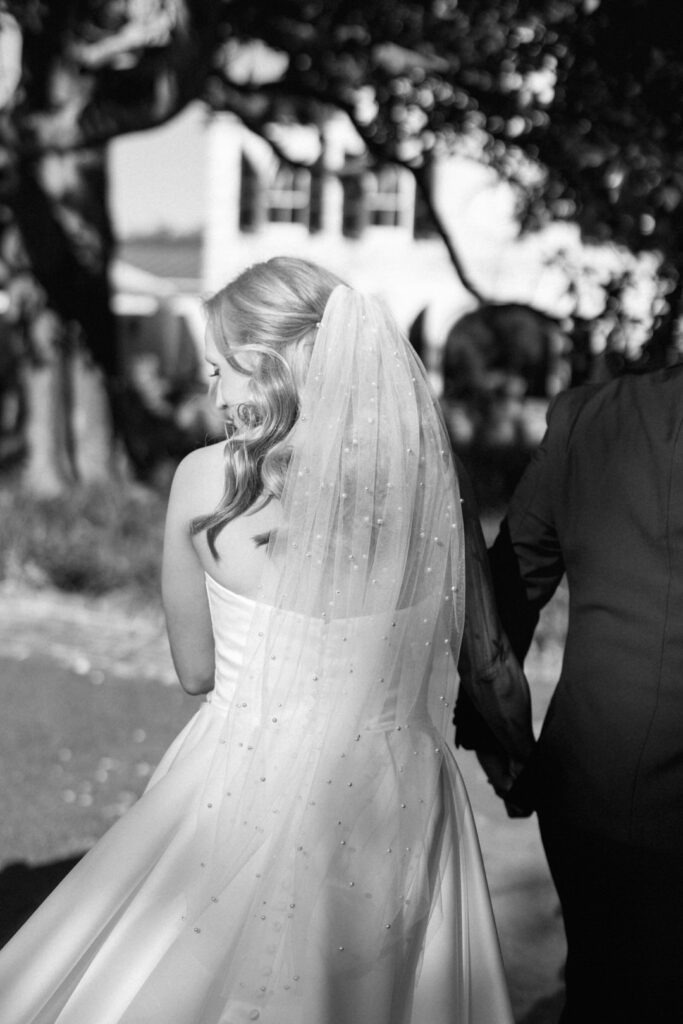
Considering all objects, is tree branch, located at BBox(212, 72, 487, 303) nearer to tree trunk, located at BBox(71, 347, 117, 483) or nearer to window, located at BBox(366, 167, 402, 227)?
tree trunk, located at BBox(71, 347, 117, 483)

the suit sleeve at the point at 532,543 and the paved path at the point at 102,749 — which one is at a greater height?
the suit sleeve at the point at 532,543

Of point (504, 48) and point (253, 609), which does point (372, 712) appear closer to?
point (253, 609)

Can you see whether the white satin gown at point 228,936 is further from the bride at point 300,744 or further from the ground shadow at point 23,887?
the ground shadow at point 23,887

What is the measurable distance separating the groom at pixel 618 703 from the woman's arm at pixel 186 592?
740 mm

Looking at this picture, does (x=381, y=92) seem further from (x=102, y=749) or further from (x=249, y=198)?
(x=249, y=198)

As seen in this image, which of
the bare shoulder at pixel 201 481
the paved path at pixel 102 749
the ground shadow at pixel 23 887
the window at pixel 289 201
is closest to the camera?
the bare shoulder at pixel 201 481

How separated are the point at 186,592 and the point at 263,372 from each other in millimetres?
519

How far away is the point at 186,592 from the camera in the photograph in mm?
2588

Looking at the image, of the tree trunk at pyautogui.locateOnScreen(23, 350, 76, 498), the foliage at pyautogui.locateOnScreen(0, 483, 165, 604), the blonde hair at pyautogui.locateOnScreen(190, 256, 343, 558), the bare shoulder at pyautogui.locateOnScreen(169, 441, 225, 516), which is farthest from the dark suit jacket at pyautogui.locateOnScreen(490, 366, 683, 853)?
the tree trunk at pyautogui.locateOnScreen(23, 350, 76, 498)

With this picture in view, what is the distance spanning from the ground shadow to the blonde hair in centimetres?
229

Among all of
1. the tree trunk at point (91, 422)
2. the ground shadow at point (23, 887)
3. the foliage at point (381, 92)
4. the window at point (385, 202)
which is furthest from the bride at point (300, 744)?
the window at point (385, 202)

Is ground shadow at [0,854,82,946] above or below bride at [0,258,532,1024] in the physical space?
below

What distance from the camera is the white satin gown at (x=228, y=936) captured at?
2.36m

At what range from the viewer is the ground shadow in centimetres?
411
